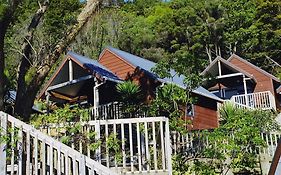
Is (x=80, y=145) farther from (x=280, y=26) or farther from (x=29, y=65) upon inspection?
(x=280, y=26)

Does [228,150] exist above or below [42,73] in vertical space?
below

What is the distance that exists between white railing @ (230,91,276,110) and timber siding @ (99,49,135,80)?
653cm

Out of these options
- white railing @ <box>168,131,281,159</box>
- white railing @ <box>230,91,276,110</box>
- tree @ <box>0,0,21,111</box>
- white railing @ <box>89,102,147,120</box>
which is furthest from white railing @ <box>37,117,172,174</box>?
white railing @ <box>230,91,276,110</box>

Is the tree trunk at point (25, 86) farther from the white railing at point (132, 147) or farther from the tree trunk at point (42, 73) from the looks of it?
A: the white railing at point (132, 147)

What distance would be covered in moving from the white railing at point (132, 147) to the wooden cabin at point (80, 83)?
31.4ft

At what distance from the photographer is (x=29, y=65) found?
8195 millimetres

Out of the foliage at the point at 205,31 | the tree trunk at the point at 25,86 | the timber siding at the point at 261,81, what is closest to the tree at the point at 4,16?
the tree trunk at the point at 25,86

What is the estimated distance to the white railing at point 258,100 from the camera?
22.4 meters

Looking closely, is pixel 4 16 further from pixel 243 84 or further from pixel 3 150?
pixel 243 84

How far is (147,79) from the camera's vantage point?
18.6 metres

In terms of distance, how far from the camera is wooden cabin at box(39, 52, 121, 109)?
16.8 metres

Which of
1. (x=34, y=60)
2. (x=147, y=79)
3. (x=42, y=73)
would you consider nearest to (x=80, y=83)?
(x=147, y=79)

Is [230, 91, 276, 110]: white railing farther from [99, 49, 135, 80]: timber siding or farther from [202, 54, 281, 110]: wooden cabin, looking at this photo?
[99, 49, 135, 80]: timber siding

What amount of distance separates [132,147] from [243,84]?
19.8 meters
